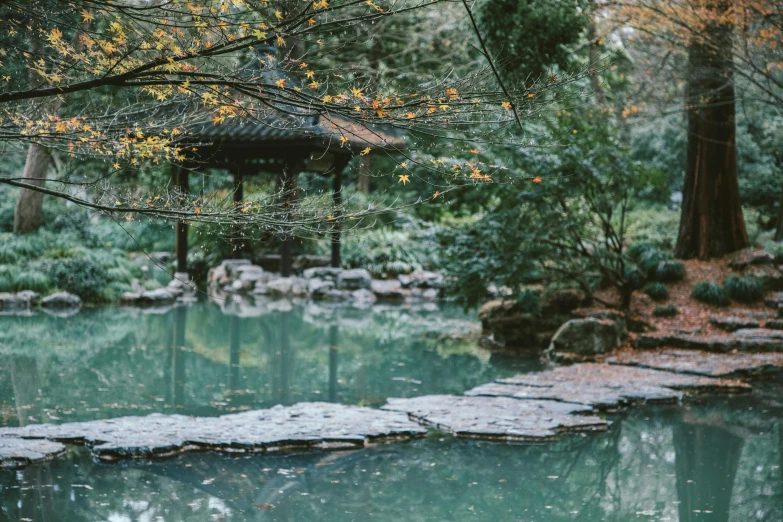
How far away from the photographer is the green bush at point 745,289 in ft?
36.4

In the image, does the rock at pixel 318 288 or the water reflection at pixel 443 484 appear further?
the rock at pixel 318 288

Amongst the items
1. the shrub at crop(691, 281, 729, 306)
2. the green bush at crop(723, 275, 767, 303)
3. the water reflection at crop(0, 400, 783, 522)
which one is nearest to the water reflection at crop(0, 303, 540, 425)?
the water reflection at crop(0, 400, 783, 522)

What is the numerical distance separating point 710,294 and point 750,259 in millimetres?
1125

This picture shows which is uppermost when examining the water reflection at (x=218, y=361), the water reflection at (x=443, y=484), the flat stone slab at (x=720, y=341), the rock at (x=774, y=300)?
the rock at (x=774, y=300)

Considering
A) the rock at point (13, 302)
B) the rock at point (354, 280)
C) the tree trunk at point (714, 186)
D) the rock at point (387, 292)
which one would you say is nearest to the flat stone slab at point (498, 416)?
the tree trunk at point (714, 186)

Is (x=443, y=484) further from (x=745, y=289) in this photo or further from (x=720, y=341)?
(x=745, y=289)

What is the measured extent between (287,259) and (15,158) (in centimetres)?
1054

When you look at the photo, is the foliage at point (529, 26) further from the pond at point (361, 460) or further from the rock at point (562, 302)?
the pond at point (361, 460)

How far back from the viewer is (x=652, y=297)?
37.3 feet

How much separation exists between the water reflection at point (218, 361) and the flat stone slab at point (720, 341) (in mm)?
1612

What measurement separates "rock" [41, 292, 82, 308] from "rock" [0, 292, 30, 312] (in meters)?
0.29

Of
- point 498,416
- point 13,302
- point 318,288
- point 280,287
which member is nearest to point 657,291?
point 498,416

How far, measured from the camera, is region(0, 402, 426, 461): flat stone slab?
5547 mm

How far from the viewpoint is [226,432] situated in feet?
19.4
